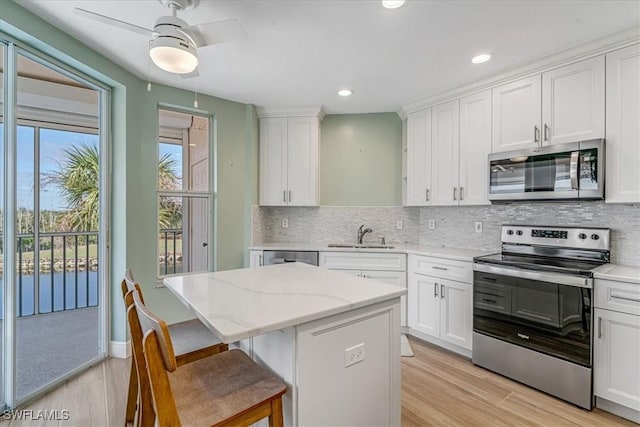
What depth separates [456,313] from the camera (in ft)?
9.24

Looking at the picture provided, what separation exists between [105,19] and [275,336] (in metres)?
1.77

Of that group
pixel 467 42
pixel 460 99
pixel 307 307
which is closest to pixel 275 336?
pixel 307 307

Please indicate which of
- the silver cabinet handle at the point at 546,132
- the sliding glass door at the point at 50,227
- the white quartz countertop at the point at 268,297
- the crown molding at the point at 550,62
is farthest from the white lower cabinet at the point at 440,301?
the sliding glass door at the point at 50,227

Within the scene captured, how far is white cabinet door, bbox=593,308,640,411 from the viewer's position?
1907 millimetres

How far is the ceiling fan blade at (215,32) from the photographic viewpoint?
1646mm

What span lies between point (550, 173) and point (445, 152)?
979mm

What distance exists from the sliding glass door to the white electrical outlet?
7.18 feet

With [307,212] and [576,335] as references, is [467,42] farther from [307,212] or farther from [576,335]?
[307,212]

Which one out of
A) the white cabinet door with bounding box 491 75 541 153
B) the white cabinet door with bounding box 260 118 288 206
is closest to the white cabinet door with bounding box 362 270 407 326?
the white cabinet door with bounding box 260 118 288 206

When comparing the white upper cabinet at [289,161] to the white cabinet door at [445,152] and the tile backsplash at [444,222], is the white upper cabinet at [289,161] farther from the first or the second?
the white cabinet door at [445,152]

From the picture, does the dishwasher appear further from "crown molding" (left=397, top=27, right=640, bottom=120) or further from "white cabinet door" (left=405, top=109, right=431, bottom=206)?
"crown molding" (left=397, top=27, right=640, bottom=120)

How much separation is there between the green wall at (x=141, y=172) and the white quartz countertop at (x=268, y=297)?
4.81 ft

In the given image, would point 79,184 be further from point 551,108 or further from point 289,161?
point 551,108

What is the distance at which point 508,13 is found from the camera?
76.5 inches
